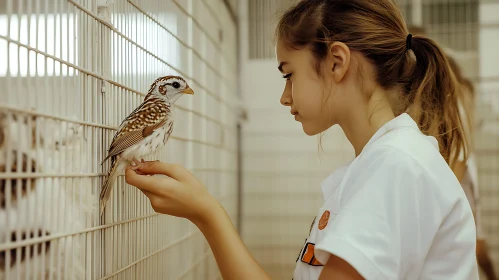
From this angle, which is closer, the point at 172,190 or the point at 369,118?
the point at 172,190

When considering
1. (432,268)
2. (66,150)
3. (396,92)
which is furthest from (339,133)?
(66,150)

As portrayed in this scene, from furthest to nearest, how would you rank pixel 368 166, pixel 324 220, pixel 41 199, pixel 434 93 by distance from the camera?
1. pixel 434 93
2. pixel 324 220
3. pixel 368 166
4. pixel 41 199

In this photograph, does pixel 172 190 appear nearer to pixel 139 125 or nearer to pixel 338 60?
pixel 139 125

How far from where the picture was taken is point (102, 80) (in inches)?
35.4

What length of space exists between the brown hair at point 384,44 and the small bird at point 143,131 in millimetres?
257

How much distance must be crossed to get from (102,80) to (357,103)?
1.45 feet

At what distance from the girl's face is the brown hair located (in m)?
0.02

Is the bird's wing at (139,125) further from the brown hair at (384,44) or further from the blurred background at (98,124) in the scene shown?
the brown hair at (384,44)

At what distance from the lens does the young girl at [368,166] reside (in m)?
0.77

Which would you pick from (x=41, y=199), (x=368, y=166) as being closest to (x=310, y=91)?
(x=368, y=166)

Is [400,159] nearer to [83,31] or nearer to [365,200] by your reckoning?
[365,200]

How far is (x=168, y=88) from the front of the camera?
3.14 feet

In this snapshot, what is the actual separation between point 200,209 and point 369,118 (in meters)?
0.34

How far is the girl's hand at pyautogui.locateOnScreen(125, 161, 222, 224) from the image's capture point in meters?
0.82
